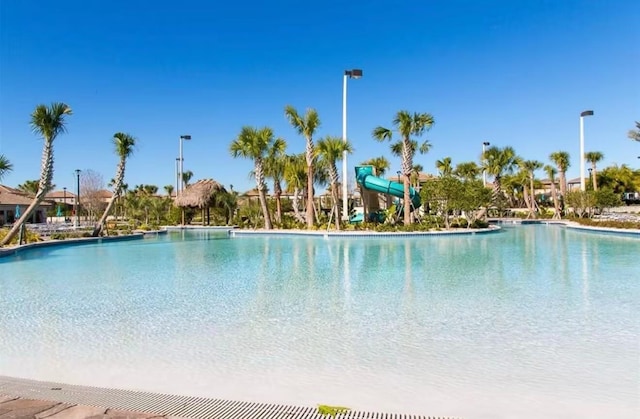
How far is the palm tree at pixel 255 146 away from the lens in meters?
25.8

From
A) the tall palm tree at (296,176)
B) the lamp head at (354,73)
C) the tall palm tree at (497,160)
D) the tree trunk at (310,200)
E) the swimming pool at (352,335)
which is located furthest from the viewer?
the tall palm tree at (497,160)

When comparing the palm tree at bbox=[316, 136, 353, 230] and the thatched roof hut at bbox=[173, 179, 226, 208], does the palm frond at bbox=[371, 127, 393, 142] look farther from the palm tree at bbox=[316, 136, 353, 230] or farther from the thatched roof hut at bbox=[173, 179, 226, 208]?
the thatched roof hut at bbox=[173, 179, 226, 208]

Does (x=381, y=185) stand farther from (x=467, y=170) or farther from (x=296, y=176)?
(x=467, y=170)

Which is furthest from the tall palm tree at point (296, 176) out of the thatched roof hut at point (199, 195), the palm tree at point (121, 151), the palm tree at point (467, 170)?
the palm tree at point (467, 170)

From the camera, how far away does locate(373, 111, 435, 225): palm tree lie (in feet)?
82.1

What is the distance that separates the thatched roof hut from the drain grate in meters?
32.7

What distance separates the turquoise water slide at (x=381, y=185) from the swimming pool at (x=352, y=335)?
1653cm

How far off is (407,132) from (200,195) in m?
18.1

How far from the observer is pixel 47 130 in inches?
751

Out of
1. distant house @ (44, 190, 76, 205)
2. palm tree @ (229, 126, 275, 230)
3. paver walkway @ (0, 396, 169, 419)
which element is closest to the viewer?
paver walkway @ (0, 396, 169, 419)

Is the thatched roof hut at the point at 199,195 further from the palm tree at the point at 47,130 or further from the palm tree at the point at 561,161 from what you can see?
the palm tree at the point at 561,161

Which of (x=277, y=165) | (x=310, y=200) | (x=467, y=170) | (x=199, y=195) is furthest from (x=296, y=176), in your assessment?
(x=467, y=170)

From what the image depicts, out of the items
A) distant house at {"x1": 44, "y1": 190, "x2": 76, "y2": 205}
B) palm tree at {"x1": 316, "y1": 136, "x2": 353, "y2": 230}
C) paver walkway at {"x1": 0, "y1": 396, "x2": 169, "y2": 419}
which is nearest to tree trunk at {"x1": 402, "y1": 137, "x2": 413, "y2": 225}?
palm tree at {"x1": 316, "y1": 136, "x2": 353, "y2": 230}

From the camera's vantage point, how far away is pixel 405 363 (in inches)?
188
